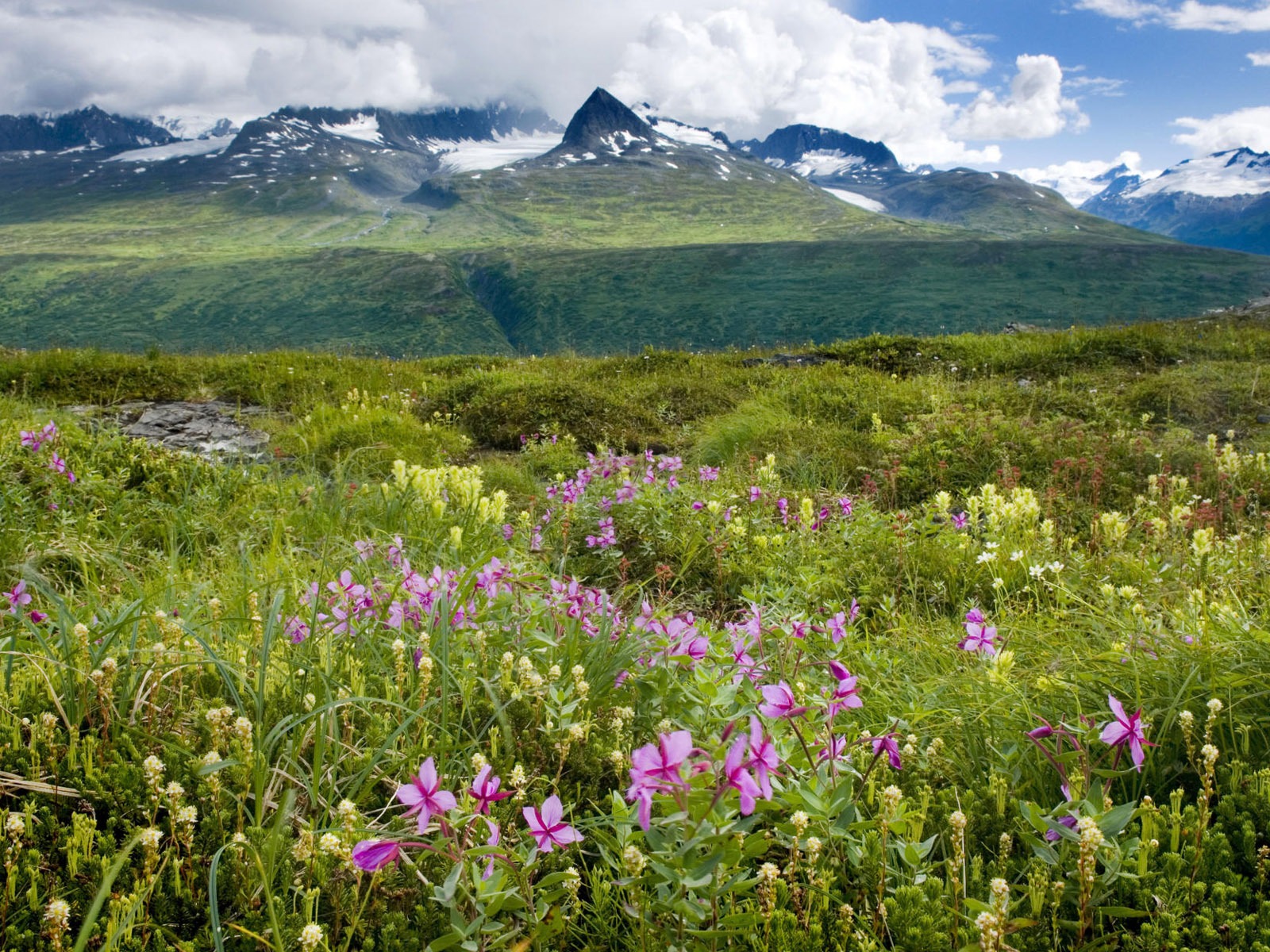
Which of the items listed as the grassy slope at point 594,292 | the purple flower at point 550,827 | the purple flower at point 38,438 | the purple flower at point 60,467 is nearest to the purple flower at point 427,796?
the purple flower at point 550,827

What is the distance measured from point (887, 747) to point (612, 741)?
32.8 inches

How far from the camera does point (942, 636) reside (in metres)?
3.52

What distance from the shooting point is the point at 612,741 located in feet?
7.41

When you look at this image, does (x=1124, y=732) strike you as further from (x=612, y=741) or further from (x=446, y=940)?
(x=446, y=940)

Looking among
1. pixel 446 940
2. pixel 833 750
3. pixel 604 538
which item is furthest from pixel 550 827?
pixel 604 538

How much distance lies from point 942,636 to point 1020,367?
Answer: 12.3 meters

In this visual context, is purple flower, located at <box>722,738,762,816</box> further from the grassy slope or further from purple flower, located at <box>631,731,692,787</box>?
the grassy slope

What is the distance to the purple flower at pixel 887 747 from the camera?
1810 millimetres

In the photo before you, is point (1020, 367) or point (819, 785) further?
point (1020, 367)

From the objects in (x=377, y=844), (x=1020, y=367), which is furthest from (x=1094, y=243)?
(x=377, y=844)

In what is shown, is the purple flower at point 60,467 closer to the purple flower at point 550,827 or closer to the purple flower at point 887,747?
the purple flower at point 550,827

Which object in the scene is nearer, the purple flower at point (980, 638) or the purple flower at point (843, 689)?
the purple flower at point (843, 689)

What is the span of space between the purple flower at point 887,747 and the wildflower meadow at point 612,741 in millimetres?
14

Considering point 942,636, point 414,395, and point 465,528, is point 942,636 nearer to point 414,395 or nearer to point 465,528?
point 465,528
